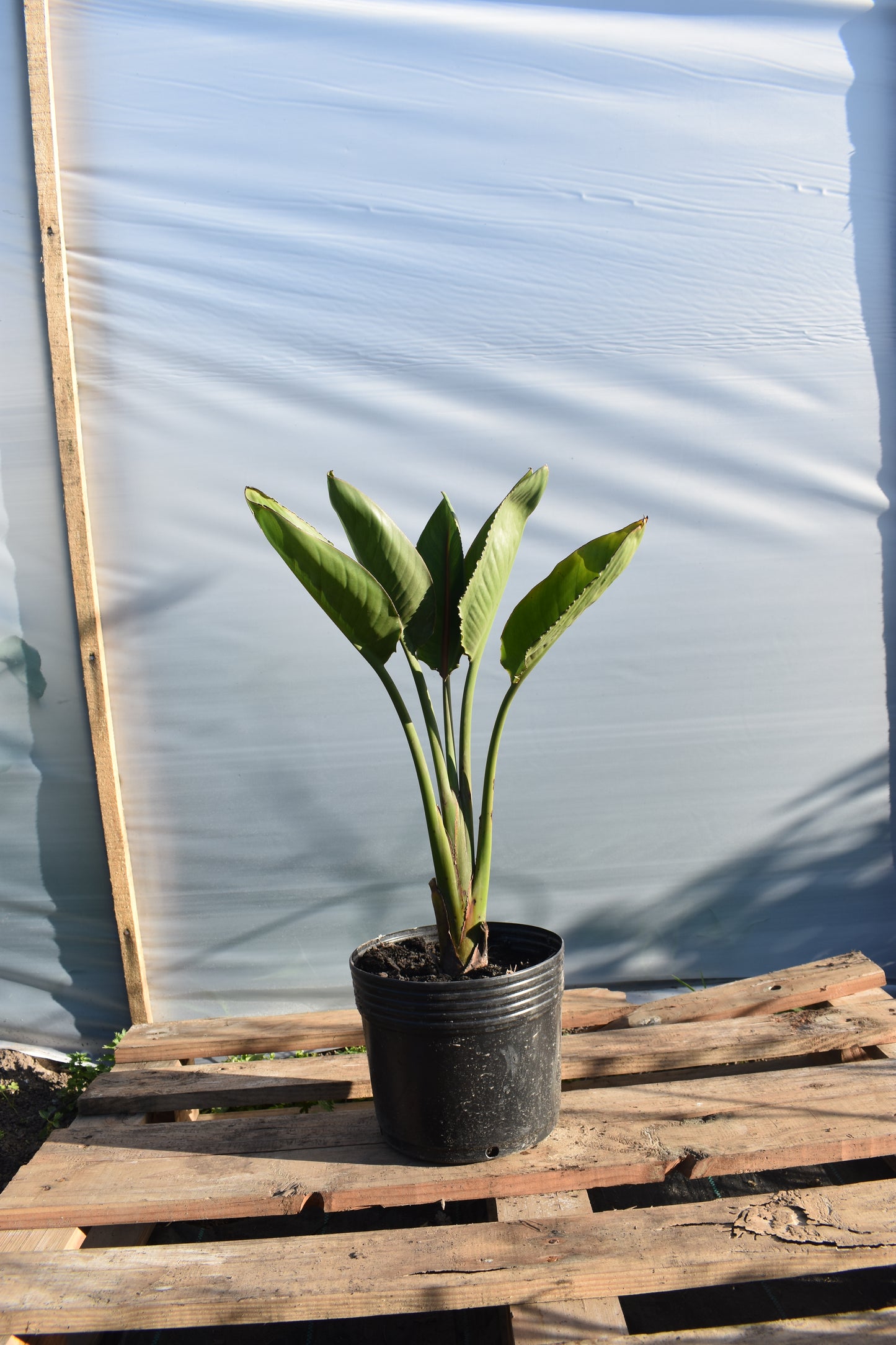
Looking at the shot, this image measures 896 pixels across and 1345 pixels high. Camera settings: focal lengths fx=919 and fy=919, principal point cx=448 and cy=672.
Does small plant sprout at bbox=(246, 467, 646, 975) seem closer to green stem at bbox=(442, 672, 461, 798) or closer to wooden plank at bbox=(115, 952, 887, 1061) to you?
green stem at bbox=(442, 672, 461, 798)

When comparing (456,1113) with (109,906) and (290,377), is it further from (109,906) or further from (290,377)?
(290,377)

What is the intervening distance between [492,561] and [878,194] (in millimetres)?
1450

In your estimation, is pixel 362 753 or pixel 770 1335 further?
pixel 362 753

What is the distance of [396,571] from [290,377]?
3.15ft

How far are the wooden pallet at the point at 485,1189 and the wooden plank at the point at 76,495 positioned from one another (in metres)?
0.36

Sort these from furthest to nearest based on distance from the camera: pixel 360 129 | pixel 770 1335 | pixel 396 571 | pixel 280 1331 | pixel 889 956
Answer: pixel 889 956, pixel 360 129, pixel 280 1331, pixel 396 571, pixel 770 1335

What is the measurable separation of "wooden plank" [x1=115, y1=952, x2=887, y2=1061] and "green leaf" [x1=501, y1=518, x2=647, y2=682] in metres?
0.83

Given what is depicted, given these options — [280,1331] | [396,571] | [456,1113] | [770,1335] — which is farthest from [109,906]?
[770,1335]

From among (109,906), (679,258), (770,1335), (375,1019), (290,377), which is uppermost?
(679,258)

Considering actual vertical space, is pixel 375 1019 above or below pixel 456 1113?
above

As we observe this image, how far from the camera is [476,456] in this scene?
197cm

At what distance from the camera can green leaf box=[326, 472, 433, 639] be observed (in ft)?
3.69

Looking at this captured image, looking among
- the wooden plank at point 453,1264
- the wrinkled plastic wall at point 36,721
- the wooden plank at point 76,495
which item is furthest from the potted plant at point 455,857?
the wrinkled plastic wall at point 36,721

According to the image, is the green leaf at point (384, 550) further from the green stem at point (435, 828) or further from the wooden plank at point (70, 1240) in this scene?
the wooden plank at point (70, 1240)
